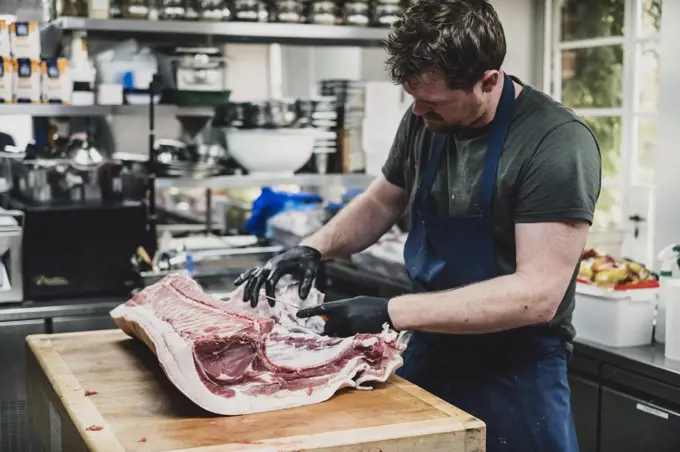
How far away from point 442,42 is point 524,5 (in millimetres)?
3056

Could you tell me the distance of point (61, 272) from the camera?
4.07 m

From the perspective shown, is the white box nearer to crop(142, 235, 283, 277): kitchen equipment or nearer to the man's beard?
the man's beard

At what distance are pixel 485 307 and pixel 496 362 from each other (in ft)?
0.98

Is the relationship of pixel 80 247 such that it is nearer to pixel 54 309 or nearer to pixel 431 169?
pixel 54 309

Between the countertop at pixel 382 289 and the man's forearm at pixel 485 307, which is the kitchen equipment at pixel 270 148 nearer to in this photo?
the countertop at pixel 382 289

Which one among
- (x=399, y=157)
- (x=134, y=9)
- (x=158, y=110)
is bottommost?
(x=399, y=157)

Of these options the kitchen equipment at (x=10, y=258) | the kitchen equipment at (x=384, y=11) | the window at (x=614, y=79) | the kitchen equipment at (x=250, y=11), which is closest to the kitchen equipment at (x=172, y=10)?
the kitchen equipment at (x=250, y=11)

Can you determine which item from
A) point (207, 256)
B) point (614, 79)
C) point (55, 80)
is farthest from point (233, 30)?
point (614, 79)

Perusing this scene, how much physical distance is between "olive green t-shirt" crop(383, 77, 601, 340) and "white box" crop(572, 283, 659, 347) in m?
0.99

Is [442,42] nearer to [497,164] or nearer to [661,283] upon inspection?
[497,164]

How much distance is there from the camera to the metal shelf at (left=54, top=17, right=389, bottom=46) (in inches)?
170

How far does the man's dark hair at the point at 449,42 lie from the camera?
2.27 meters

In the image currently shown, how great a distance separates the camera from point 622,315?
3.44m

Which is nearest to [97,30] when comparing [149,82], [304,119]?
[149,82]
